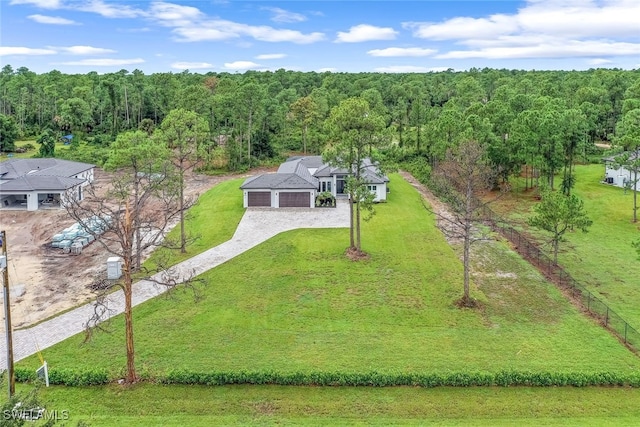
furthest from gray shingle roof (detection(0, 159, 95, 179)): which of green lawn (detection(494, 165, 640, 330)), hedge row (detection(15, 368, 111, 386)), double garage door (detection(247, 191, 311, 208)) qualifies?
green lawn (detection(494, 165, 640, 330))

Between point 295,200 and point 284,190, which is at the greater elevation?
point 284,190

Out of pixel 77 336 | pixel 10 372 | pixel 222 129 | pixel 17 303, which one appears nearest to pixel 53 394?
pixel 10 372

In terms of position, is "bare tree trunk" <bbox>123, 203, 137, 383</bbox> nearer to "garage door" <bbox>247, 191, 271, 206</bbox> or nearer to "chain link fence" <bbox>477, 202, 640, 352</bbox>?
"chain link fence" <bbox>477, 202, 640, 352</bbox>

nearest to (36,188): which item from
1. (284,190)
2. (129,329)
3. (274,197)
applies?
(274,197)

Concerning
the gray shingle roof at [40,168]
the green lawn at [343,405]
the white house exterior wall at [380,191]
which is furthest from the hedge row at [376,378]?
the gray shingle roof at [40,168]

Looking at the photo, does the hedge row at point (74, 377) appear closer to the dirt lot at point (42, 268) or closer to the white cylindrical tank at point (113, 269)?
the dirt lot at point (42, 268)

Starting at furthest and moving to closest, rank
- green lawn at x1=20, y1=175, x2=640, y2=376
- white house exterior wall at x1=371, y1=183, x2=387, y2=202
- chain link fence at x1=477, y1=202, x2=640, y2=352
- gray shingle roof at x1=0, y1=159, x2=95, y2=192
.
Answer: white house exterior wall at x1=371, y1=183, x2=387, y2=202, gray shingle roof at x1=0, y1=159, x2=95, y2=192, chain link fence at x1=477, y1=202, x2=640, y2=352, green lawn at x1=20, y1=175, x2=640, y2=376

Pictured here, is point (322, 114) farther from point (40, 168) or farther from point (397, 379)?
point (397, 379)
